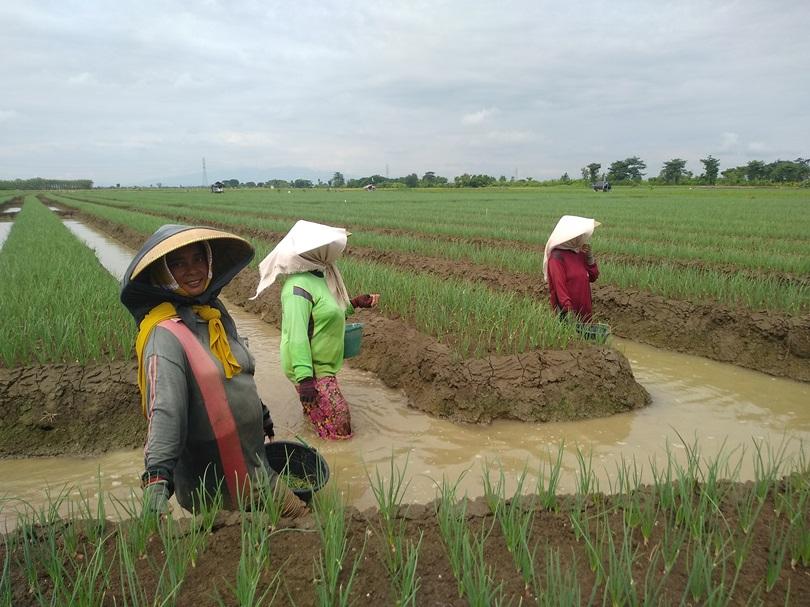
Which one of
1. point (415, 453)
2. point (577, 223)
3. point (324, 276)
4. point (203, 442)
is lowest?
point (415, 453)

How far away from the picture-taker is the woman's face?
5.98ft

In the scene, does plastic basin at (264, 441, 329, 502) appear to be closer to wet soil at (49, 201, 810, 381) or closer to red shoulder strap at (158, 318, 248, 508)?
red shoulder strap at (158, 318, 248, 508)

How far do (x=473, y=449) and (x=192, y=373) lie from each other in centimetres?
214

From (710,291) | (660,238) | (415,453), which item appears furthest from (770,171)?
Result: (415,453)

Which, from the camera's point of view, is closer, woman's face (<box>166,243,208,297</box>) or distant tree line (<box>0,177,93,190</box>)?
woman's face (<box>166,243,208,297</box>)

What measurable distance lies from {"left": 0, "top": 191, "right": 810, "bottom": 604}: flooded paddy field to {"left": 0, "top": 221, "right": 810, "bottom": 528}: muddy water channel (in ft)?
0.04

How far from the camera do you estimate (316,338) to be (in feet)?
10.2

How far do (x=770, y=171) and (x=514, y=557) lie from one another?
213 feet

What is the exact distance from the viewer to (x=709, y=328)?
216 inches

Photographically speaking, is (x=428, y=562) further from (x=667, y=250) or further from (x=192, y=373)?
(x=667, y=250)

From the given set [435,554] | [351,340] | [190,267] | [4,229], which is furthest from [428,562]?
[4,229]

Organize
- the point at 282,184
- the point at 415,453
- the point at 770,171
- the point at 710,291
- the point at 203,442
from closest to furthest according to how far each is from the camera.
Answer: the point at 203,442
the point at 415,453
the point at 710,291
the point at 770,171
the point at 282,184

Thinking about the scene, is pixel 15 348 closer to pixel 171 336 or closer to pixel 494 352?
pixel 171 336

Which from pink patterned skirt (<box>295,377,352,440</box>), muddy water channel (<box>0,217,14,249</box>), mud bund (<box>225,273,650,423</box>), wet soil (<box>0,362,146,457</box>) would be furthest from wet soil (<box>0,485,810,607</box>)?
muddy water channel (<box>0,217,14,249</box>)
